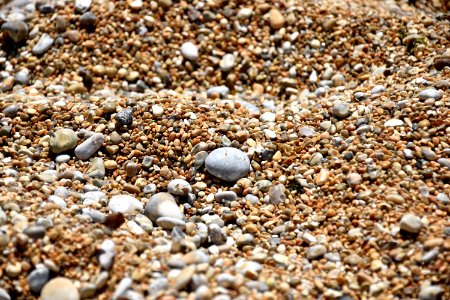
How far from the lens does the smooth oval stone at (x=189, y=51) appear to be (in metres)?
3.34

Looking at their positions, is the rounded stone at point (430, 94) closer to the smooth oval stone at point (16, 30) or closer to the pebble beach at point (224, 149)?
the pebble beach at point (224, 149)

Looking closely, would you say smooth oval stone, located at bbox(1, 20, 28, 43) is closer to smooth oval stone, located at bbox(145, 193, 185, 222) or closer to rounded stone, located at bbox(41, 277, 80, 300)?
smooth oval stone, located at bbox(145, 193, 185, 222)

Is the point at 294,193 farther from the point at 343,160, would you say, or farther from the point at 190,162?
the point at 190,162

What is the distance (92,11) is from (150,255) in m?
1.96

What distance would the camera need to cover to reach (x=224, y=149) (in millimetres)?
2598

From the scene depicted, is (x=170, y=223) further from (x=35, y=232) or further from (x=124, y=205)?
(x=35, y=232)

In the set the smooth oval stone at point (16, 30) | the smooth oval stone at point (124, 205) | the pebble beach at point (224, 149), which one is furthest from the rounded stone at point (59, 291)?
the smooth oval stone at point (16, 30)

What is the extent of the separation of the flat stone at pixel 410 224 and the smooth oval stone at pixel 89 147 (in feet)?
4.99

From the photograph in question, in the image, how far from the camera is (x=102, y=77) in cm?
329

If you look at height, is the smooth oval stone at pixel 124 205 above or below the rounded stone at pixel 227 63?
below

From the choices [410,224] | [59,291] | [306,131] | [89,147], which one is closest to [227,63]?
[306,131]

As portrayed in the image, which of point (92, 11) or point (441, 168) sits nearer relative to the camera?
point (441, 168)

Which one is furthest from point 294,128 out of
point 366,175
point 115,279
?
point 115,279

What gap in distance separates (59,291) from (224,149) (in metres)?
1.04
